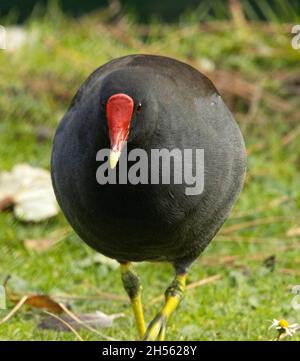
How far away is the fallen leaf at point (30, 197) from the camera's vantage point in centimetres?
500

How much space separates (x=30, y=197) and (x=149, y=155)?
2.04 meters

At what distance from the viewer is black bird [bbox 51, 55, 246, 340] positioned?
9.99 feet

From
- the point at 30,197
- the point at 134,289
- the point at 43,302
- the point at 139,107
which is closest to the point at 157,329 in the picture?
the point at 134,289

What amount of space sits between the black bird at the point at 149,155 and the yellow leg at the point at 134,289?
0.26m

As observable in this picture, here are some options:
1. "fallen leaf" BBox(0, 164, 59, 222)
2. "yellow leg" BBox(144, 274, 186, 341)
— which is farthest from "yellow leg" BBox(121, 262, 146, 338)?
"fallen leaf" BBox(0, 164, 59, 222)

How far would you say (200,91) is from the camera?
3.38 meters

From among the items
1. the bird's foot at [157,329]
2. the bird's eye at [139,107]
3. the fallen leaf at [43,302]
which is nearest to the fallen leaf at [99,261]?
the fallen leaf at [43,302]

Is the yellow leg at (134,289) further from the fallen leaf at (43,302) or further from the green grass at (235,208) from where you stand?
the fallen leaf at (43,302)

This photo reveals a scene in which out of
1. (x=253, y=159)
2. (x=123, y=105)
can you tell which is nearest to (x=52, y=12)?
(x=253, y=159)

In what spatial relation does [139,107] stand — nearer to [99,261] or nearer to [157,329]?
[157,329]

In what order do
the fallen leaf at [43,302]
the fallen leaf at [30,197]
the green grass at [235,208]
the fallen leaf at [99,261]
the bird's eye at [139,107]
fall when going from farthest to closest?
the fallen leaf at [30,197], the fallen leaf at [99,261], the green grass at [235,208], the fallen leaf at [43,302], the bird's eye at [139,107]

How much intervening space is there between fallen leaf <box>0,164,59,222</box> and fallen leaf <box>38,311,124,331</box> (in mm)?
1160

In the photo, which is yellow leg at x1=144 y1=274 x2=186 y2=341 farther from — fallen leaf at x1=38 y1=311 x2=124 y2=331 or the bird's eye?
the bird's eye
